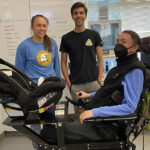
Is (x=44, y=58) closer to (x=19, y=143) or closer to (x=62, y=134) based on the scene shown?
(x=62, y=134)

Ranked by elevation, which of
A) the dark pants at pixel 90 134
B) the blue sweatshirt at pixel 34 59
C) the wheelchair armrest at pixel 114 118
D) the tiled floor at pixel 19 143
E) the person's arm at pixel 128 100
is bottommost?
the tiled floor at pixel 19 143

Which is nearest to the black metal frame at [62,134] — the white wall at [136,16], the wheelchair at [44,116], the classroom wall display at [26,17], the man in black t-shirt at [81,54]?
the wheelchair at [44,116]

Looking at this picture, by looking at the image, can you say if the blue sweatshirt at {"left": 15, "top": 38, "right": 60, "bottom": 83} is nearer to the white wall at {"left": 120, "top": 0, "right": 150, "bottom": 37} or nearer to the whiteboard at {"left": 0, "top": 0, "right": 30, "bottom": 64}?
the whiteboard at {"left": 0, "top": 0, "right": 30, "bottom": 64}

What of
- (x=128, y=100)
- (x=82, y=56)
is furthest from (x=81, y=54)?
(x=128, y=100)

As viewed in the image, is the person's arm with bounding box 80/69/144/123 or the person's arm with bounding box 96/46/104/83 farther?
the person's arm with bounding box 96/46/104/83

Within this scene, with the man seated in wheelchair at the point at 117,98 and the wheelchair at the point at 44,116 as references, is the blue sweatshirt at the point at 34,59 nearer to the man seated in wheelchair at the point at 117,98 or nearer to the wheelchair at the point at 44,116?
the wheelchair at the point at 44,116

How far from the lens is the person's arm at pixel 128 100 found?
1.18 metres

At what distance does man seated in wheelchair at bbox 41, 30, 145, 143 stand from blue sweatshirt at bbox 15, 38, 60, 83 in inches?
25.9

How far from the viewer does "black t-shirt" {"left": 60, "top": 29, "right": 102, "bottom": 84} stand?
6.88ft

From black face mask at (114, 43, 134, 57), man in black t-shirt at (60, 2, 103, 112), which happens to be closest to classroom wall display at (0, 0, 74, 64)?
man in black t-shirt at (60, 2, 103, 112)

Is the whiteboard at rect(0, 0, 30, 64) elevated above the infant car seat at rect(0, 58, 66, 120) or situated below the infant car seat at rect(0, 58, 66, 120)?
above

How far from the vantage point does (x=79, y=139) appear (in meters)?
1.24

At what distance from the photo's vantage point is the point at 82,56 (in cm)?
210

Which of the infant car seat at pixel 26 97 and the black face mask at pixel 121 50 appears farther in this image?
the black face mask at pixel 121 50
